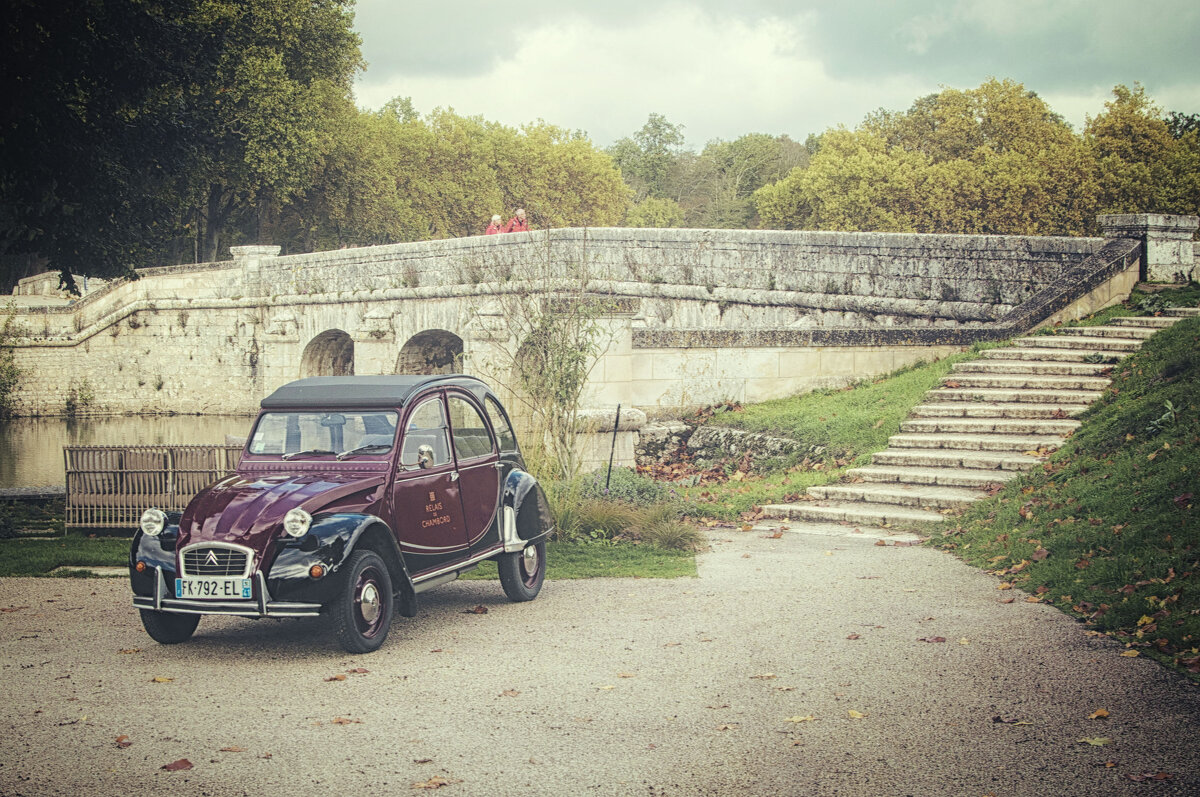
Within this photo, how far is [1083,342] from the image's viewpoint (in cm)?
1484

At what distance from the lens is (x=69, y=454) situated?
455 inches

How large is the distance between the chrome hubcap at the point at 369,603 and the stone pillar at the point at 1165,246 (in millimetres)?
14850

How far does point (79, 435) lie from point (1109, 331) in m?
26.2

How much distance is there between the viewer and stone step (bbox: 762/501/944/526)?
10547mm

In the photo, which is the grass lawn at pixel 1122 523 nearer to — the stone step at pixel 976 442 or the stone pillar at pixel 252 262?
the stone step at pixel 976 442

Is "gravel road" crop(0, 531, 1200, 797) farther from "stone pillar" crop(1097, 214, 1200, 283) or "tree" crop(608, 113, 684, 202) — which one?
"tree" crop(608, 113, 684, 202)

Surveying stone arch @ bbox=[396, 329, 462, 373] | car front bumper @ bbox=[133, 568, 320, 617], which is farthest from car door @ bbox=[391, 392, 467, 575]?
stone arch @ bbox=[396, 329, 462, 373]

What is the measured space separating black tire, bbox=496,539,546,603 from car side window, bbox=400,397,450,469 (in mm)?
928

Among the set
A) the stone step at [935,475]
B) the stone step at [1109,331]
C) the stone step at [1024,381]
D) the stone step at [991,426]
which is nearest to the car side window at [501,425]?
the stone step at [935,475]

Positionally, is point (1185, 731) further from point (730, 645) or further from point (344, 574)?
point (344, 574)

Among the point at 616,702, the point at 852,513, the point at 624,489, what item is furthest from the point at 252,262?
the point at 616,702

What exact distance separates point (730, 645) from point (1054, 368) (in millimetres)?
9308

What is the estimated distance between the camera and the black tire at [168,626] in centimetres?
645

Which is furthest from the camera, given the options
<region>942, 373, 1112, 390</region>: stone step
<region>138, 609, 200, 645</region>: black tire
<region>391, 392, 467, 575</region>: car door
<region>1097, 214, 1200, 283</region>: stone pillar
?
<region>1097, 214, 1200, 283</region>: stone pillar
